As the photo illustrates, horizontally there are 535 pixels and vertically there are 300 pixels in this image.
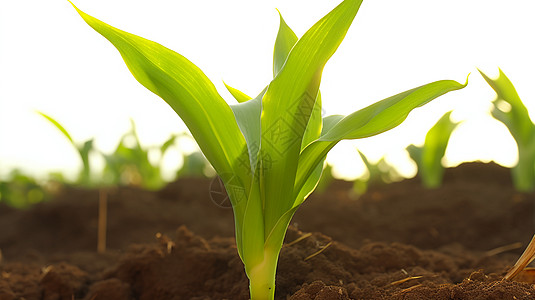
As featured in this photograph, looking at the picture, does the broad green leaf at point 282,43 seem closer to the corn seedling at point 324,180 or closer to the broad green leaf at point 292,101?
the broad green leaf at point 292,101

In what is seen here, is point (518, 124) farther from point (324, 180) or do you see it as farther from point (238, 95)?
point (238, 95)

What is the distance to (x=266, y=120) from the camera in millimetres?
888

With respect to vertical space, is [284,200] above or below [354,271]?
Answer: above

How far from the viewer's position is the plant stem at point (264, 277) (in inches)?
37.6

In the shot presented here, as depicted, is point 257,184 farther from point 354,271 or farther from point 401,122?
point 354,271

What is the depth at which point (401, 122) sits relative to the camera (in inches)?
34.9

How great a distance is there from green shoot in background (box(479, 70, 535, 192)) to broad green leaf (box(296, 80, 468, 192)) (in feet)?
5.34

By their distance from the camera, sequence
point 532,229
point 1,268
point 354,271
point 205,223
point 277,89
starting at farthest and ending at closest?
point 205,223
point 532,229
point 1,268
point 354,271
point 277,89

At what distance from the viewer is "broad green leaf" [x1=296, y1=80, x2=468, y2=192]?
2.81 feet

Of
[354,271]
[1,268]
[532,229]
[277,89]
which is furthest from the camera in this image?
[532,229]

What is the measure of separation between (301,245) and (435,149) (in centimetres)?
207

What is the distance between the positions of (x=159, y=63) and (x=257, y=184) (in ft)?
1.04

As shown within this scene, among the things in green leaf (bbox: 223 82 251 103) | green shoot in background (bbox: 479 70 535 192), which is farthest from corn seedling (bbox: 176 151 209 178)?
green leaf (bbox: 223 82 251 103)

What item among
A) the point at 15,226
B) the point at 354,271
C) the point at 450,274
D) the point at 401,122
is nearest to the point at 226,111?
the point at 401,122
